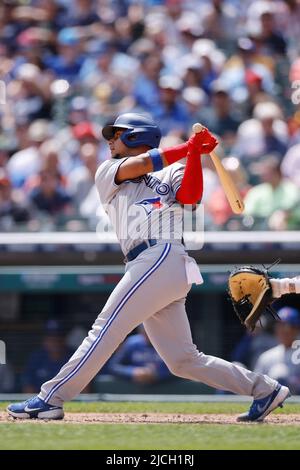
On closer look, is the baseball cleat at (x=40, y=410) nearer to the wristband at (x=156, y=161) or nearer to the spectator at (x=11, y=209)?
the wristband at (x=156, y=161)

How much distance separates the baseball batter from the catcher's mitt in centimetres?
30

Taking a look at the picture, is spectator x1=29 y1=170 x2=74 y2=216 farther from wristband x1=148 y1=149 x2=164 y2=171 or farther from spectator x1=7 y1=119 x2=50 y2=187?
wristband x1=148 y1=149 x2=164 y2=171

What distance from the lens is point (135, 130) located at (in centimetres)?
566

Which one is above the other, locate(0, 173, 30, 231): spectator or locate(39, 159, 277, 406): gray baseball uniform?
locate(39, 159, 277, 406): gray baseball uniform

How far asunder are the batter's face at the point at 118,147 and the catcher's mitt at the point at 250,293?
85 centimetres

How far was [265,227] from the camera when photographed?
29.6ft

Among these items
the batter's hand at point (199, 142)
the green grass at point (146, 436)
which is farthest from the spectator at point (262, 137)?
the green grass at point (146, 436)

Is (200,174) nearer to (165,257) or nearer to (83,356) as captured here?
(165,257)

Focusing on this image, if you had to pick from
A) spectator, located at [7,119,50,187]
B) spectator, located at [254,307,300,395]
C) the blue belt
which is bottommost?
spectator, located at [254,307,300,395]

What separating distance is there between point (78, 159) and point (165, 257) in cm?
516

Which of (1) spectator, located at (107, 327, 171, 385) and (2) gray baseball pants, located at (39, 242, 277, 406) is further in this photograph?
(1) spectator, located at (107, 327, 171, 385)

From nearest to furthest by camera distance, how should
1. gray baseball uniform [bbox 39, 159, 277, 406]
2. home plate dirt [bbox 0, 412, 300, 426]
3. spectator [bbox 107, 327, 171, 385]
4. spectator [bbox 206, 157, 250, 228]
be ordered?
gray baseball uniform [bbox 39, 159, 277, 406] < home plate dirt [bbox 0, 412, 300, 426] < spectator [bbox 107, 327, 171, 385] < spectator [bbox 206, 157, 250, 228]

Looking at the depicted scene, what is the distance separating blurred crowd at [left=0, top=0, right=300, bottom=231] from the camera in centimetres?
965

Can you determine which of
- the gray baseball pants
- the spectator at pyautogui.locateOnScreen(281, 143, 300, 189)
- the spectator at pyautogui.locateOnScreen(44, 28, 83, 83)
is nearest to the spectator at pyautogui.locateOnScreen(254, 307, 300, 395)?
the spectator at pyautogui.locateOnScreen(281, 143, 300, 189)
